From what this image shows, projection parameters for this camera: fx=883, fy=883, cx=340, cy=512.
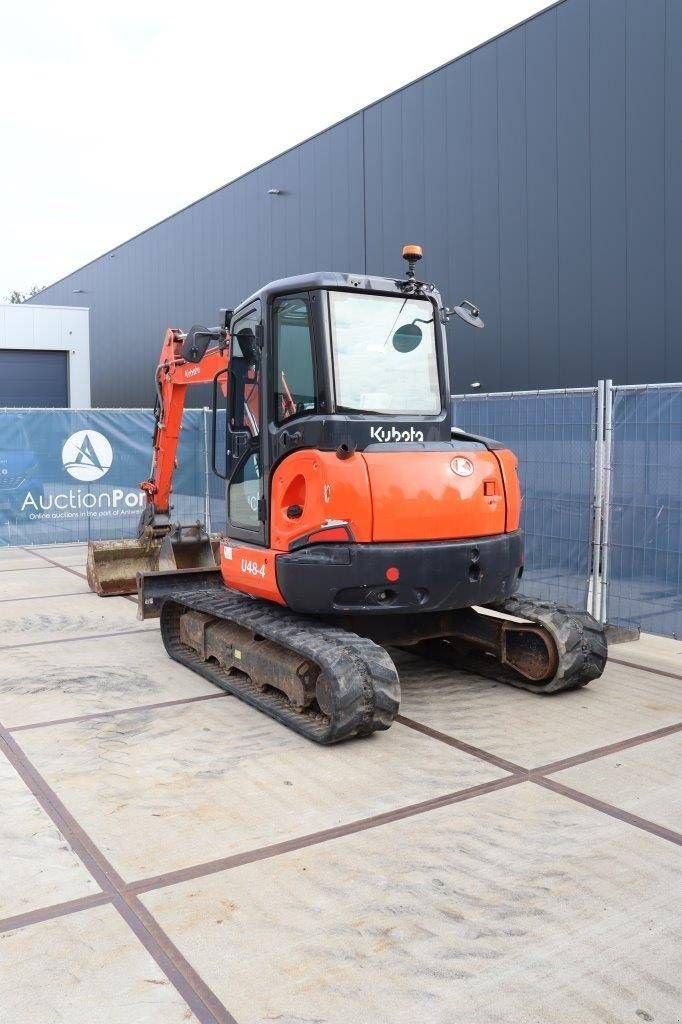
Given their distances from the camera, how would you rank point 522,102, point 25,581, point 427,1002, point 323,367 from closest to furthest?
point 427,1002
point 323,367
point 25,581
point 522,102

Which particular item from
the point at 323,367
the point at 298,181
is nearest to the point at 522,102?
the point at 298,181

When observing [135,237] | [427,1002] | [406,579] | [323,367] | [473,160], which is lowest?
[427,1002]

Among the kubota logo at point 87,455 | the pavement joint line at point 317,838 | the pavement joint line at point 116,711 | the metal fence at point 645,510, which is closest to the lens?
the pavement joint line at point 317,838

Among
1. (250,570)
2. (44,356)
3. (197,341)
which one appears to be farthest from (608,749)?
(44,356)

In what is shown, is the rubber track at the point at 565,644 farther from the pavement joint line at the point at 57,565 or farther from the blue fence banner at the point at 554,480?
the pavement joint line at the point at 57,565

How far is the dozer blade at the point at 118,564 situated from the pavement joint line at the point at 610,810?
6368 millimetres

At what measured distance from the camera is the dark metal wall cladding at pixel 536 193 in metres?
10.6

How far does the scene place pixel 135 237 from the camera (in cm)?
2595

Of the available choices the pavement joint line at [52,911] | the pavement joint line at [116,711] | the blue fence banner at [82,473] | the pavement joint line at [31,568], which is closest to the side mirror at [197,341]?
the pavement joint line at [116,711]

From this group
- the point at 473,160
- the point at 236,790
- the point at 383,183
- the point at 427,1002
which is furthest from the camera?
the point at 383,183

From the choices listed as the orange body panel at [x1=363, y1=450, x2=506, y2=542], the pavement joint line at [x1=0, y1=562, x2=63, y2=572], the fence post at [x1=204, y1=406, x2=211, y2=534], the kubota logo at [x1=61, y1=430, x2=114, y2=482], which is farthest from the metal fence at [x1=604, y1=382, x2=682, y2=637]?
the kubota logo at [x1=61, y1=430, x2=114, y2=482]

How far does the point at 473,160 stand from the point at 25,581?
876 centimetres

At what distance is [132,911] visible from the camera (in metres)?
3.41

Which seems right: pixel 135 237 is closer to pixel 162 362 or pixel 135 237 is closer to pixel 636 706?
pixel 162 362
